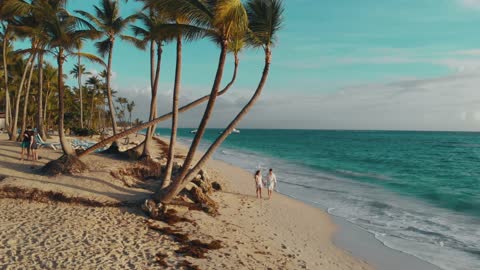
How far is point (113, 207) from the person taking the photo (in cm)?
1022

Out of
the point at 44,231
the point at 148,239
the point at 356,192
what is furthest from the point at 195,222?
the point at 356,192

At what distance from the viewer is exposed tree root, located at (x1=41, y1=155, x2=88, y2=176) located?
39.8 ft

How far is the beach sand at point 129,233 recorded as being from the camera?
22.6 feet

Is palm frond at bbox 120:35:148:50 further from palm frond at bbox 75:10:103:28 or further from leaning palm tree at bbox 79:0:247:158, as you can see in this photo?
leaning palm tree at bbox 79:0:247:158

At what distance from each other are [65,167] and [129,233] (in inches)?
222

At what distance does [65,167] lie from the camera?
480 inches

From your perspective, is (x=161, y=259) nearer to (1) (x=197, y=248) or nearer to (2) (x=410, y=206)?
(1) (x=197, y=248)

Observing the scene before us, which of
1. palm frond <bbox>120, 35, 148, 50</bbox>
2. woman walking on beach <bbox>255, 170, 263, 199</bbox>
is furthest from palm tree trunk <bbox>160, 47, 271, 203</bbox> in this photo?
palm frond <bbox>120, 35, 148, 50</bbox>

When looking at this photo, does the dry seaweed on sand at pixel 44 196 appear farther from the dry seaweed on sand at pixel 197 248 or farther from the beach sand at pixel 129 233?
the dry seaweed on sand at pixel 197 248

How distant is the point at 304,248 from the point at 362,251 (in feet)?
6.24

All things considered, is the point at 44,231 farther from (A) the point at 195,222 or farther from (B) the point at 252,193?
(B) the point at 252,193

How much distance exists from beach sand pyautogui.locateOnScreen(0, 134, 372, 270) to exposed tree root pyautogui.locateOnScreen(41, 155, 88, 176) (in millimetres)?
366

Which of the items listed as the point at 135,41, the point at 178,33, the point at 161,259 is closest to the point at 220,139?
the point at 178,33

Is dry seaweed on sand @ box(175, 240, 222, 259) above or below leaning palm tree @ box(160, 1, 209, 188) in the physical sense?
below
